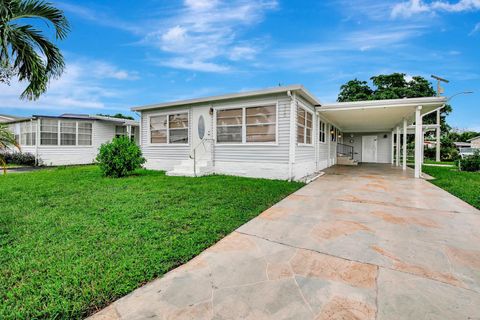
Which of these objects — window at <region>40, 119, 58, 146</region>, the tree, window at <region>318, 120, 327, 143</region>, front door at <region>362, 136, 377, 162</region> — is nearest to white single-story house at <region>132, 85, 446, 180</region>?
window at <region>318, 120, 327, 143</region>

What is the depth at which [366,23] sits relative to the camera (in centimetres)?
938

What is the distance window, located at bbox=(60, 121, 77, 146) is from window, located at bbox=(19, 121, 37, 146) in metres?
1.40

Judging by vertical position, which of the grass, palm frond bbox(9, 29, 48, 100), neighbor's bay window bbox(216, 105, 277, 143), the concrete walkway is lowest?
the concrete walkway

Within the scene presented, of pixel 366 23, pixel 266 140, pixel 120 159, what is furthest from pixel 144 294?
pixel 366 23

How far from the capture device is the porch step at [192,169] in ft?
27.8

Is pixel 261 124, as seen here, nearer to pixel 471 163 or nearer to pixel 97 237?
pixel 97 237

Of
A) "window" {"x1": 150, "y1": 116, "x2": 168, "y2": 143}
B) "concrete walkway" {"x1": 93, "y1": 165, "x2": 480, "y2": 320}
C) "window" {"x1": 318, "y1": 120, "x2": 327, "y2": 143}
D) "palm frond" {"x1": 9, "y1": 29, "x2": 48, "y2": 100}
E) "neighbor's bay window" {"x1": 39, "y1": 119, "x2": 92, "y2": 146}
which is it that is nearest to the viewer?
"concrete walkway" {"x1": 93, "y1": 165, "x2": 480, "y2": 320}

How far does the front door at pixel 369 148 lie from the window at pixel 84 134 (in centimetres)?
2053

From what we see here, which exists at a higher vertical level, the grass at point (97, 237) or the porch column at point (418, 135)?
the porch column at point (418, 135)

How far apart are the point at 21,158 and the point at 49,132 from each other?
96.9 inches

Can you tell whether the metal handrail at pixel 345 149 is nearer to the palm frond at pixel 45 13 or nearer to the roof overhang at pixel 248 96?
the roof overhang at pixel 248 96

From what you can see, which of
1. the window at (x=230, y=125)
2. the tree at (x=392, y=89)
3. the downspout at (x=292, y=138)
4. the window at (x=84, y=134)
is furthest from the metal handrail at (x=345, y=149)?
the window at (x=84, y=134)

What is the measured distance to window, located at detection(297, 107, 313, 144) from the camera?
26.8ft

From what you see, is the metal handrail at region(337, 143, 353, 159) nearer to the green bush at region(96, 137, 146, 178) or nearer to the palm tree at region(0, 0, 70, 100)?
the green bush at region(96, 137, 146, 178)
